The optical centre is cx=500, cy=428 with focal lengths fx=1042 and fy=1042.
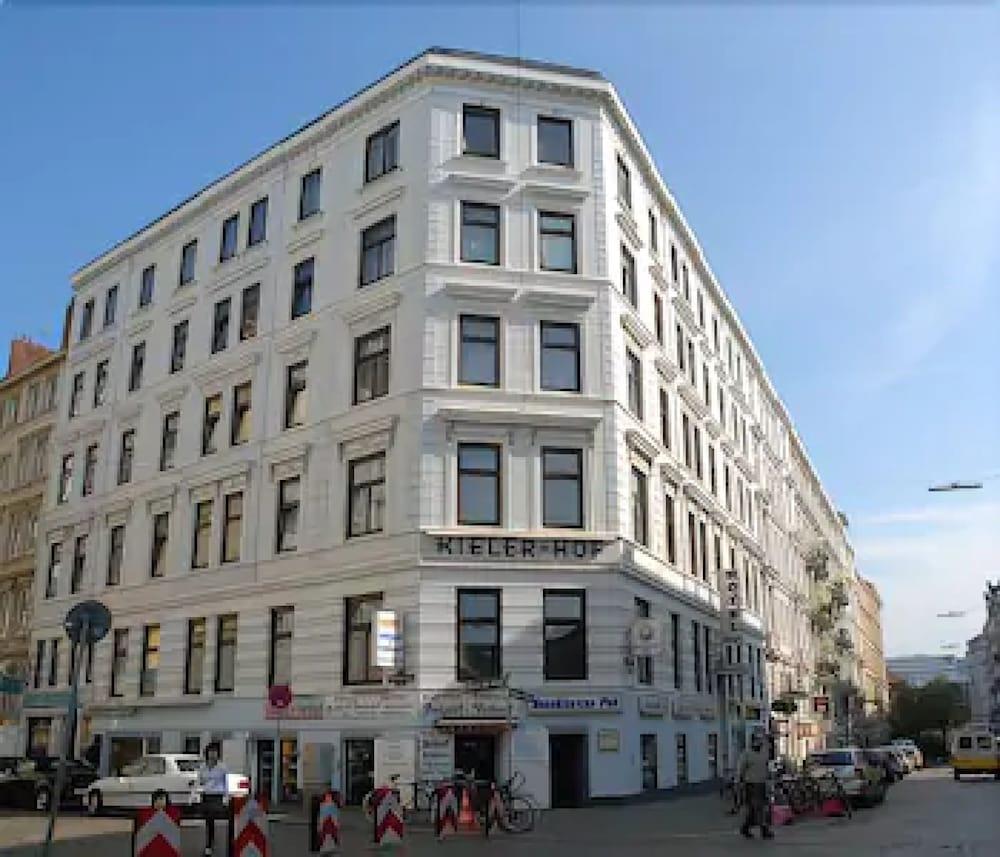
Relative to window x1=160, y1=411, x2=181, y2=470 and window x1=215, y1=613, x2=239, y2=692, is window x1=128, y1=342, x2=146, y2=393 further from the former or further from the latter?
window x1=215, y1=613, x2=239, y2=692

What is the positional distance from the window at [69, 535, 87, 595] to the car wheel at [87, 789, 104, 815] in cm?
1538

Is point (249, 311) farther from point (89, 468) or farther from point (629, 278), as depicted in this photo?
point (629, 278)

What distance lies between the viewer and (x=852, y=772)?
27.1 metres

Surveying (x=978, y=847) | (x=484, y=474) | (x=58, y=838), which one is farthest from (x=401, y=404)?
(x=978, y=847)

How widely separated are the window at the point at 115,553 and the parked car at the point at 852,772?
24.4 meters

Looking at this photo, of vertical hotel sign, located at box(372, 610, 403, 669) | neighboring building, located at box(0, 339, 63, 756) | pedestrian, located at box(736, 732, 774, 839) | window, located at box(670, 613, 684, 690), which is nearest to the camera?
pedestrian, located at box(736, 732, 774, 839)

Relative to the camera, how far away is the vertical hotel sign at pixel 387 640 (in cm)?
2559

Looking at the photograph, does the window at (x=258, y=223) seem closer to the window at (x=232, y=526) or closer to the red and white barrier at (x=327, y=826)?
the window at (x=232, y=526)

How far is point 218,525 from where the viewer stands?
33406 millimetres

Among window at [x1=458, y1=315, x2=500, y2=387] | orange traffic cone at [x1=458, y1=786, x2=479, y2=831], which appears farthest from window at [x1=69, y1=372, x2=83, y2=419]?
orange traffic cone at [x1=458, y1=786, x2=479, y2=831]

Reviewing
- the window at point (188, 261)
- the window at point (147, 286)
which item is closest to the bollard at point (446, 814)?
the window at point (188, 261)

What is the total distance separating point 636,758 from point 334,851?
12.5 metres

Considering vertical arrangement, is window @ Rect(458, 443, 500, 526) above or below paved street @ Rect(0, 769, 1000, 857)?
above

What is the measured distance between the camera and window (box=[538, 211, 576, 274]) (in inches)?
1188
